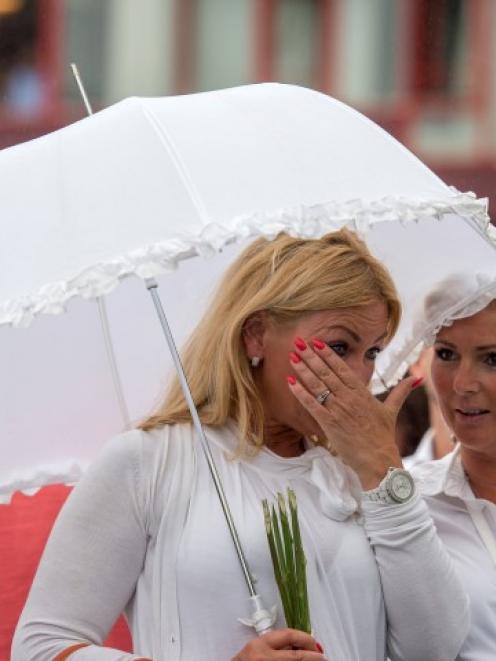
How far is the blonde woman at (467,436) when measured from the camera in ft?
11.8

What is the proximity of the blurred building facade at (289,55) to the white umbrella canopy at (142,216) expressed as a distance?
36.1ft

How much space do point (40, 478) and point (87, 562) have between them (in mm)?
464

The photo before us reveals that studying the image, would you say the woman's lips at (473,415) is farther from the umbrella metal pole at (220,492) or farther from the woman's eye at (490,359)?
the umbrella metal pole at (220,492)

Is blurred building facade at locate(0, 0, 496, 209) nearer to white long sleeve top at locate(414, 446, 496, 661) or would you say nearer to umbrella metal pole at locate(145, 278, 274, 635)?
white long sleeve top at locate(414, 446, 496, 661)

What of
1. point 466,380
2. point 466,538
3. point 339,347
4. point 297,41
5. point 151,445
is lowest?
point 297,41

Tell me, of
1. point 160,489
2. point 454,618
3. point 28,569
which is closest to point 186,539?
point 160,489

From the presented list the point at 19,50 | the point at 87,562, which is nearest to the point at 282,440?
→ the point at 87,562

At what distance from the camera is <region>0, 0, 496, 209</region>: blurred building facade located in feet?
48.3

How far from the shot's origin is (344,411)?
3.15 m

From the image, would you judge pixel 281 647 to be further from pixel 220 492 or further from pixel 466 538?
pixel 466 538

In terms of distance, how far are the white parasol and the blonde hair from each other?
158mm

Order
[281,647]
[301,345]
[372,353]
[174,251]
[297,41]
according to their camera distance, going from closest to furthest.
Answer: [174,251] → [281,647] → [301,345] → [372,353] → [297,41]

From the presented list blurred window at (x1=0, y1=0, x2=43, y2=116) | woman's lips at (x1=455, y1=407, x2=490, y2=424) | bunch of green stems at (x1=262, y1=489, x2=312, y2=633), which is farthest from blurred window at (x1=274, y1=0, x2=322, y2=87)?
bunch of green stems at (x1=262, y1=489, x2=312, y2=633)

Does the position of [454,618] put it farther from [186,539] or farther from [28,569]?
[28,569]
